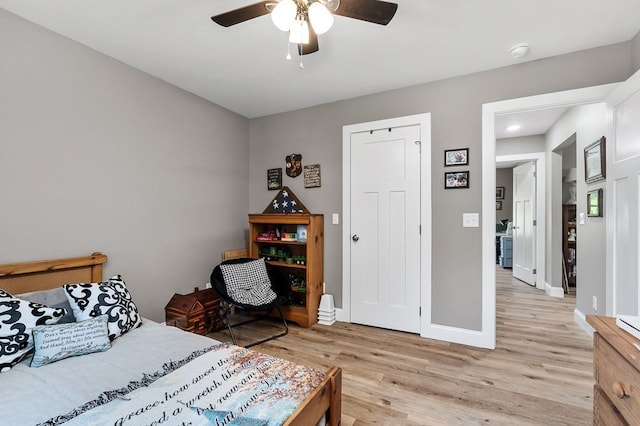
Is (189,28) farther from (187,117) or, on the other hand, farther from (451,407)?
(451,407)

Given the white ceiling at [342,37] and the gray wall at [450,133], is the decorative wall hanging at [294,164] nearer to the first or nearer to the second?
the gray wall at [450,133]

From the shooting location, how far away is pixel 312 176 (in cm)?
348

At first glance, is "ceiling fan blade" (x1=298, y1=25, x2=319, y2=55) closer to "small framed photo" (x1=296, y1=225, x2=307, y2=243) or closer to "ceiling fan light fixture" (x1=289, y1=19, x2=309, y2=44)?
"ceiling fan light fixture" (x1=289, y1=19, x2=309, y2=44)

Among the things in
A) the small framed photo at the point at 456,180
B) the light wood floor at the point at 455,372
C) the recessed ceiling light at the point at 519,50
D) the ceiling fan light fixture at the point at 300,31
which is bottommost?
the light wood floor at the point at 455,372

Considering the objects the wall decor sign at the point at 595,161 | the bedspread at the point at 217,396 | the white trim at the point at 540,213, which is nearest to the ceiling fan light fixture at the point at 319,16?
the bedspread at the point at 217,396

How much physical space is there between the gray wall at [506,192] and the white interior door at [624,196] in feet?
19.1

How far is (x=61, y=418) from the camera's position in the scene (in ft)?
3.46

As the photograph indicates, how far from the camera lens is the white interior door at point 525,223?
4.82 m

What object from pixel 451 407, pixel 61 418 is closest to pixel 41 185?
pixel 61 418

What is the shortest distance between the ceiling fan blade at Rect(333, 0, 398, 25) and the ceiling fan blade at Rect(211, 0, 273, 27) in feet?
1.21

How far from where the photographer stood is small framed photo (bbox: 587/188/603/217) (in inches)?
111

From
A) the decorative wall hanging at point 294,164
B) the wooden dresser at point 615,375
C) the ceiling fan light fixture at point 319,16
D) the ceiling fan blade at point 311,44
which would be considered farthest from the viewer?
the decorative wall hanging at point 294,164

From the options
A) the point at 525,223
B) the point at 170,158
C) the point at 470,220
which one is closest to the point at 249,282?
the point at 170,158

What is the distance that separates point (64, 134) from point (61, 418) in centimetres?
196
